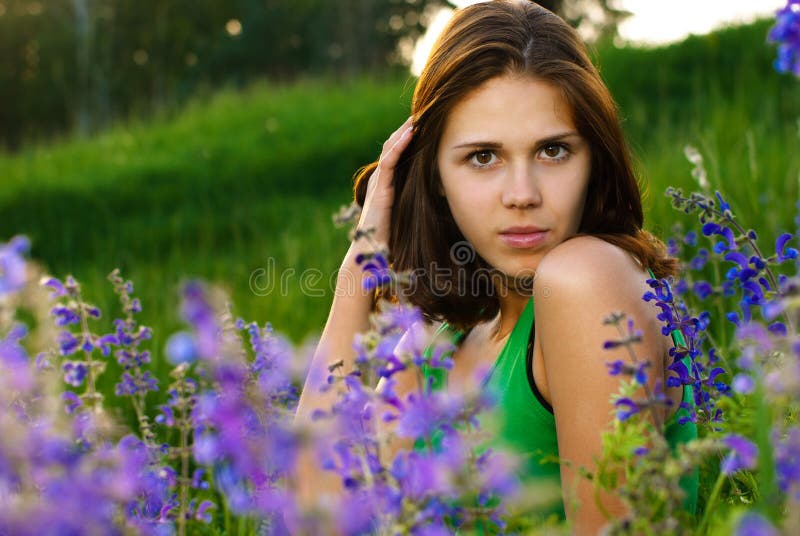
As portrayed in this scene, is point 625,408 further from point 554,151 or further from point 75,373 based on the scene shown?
point 75,373

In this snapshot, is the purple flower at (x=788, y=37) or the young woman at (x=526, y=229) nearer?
the purple flower at (x=788, y=37)

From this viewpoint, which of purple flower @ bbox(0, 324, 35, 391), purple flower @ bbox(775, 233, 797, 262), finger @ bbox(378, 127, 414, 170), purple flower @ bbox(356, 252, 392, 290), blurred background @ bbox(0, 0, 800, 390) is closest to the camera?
purple flower @ bbox(0, 324, 35, 391)

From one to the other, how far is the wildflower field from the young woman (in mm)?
158

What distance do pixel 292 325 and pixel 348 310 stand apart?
2.00 meters

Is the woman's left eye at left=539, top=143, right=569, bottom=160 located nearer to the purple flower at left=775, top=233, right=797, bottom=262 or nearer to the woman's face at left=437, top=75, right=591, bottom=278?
the woman's face at left=437, top=75, right=591, bottom=278

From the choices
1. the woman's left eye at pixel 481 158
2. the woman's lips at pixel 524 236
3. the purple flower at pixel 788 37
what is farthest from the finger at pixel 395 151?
the purple flower at pixel 788 37

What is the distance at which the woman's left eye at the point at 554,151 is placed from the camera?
2258 millimetres

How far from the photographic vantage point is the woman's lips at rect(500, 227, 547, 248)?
2.16 metres

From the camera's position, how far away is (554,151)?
227cm

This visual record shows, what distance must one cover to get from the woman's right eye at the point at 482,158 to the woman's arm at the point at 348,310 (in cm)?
34

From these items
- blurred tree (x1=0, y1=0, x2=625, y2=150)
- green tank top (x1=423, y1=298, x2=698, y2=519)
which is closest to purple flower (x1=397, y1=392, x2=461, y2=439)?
green tank top (x1=423, y1=298, x2=698, y2=519)

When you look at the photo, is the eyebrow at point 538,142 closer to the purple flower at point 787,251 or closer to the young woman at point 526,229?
the young woman at point 526,229

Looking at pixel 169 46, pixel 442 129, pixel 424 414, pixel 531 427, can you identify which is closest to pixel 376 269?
pixel 424 414

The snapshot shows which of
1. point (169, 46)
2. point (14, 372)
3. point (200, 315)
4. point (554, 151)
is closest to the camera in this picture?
point (200, 315)
